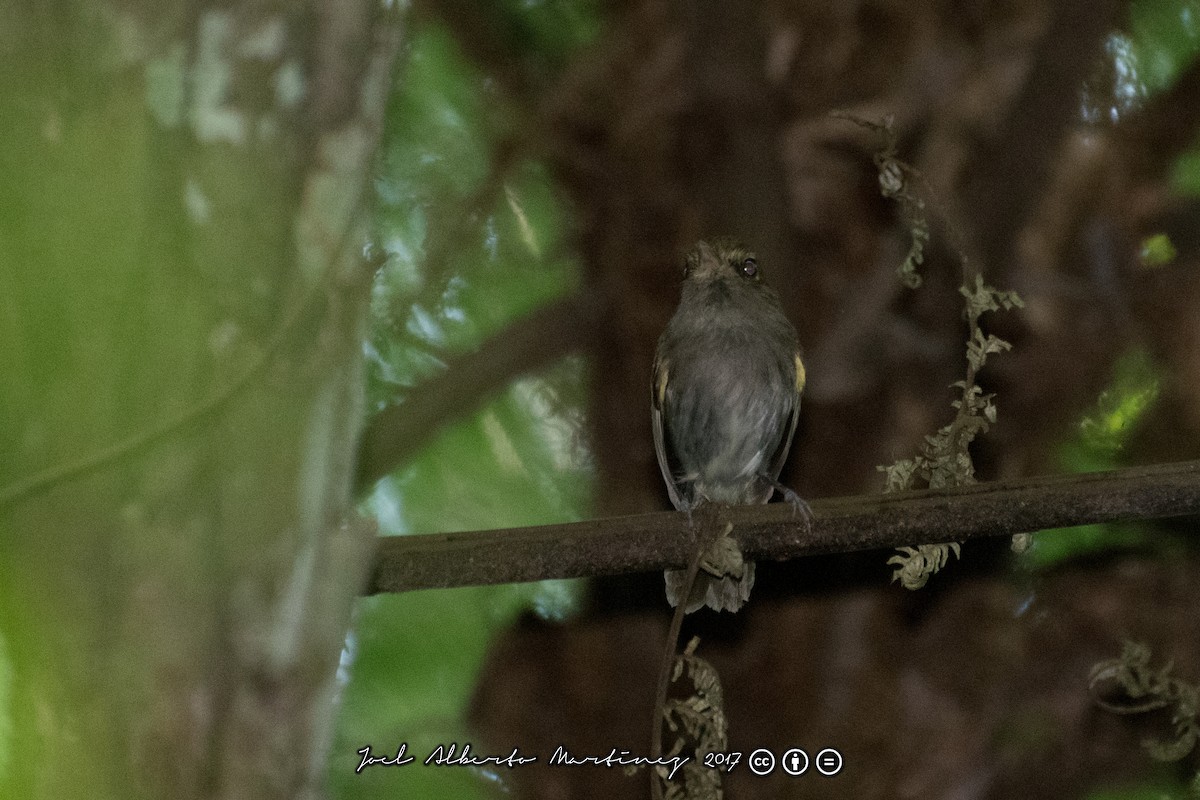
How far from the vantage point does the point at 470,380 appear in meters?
4.51

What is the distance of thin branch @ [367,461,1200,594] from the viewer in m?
2.61

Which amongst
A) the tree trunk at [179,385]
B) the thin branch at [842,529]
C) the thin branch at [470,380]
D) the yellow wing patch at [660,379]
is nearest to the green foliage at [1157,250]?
the yellow wing patch at [660,379]

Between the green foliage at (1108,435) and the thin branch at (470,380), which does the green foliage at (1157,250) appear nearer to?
the green foliage at (1108,435)

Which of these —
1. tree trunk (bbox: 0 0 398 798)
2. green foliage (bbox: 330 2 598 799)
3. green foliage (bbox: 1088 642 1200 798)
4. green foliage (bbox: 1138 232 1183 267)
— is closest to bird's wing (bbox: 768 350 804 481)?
green foliage (bbox: 330 2 598 799)

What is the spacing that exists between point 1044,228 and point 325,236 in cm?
381

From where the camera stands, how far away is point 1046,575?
14.7ft

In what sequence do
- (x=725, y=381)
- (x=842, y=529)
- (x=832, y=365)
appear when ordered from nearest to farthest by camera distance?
(x=842, y=529)
(x=832, y=365)
(x=725, y=381)

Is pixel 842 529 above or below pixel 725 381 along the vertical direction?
below

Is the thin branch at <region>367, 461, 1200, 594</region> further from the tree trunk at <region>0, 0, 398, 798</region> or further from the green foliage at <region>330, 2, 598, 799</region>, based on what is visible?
the green foliage at <region>330, 2, 598, 799</region>

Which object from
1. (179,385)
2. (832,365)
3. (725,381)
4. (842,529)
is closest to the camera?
(179,385)

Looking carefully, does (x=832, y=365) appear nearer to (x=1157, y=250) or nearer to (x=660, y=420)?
(x=660, y=420)

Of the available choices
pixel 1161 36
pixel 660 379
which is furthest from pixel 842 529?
pixel 1161 36

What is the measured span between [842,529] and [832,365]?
2.04 meters

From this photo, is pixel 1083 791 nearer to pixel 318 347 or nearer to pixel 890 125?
pixel 890 125
